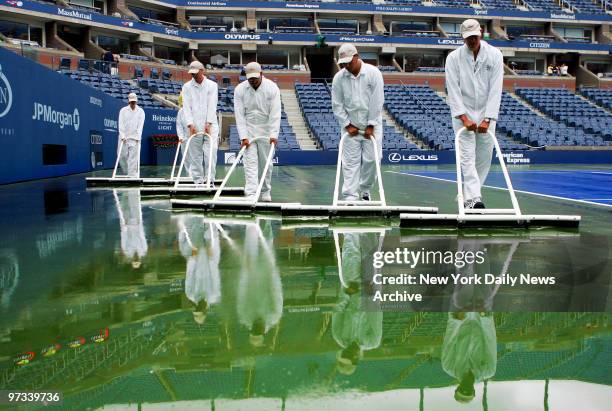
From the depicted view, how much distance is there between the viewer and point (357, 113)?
7.72m

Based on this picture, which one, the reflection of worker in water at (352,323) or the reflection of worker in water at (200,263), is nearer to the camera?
the reflection of worker in water at (352,323)

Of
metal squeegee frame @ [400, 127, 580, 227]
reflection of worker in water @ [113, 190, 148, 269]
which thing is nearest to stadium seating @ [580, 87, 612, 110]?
reflection of worker in water @ [113, 190, 148, 269]

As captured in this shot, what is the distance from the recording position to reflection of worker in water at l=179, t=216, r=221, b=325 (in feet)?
11.0

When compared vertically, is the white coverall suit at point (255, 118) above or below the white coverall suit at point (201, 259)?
above

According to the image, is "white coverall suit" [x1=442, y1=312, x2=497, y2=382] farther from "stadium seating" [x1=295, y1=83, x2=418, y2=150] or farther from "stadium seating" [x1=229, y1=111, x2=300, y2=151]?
"stadium seating" [x1=295, y1=83, x2=418, y2=150]

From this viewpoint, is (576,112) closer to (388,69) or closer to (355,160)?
(388,69)

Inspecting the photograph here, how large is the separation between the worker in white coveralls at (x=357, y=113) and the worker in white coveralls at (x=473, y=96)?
3.40 feet

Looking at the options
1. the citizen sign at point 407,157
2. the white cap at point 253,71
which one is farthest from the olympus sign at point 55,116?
the citizen sign at point 407,157

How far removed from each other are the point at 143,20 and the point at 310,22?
14.5 metres

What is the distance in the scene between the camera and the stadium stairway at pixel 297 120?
3640cm

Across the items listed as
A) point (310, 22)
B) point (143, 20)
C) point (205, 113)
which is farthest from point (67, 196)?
point (310, 22)

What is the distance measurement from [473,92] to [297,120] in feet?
111

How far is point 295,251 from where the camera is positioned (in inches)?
199

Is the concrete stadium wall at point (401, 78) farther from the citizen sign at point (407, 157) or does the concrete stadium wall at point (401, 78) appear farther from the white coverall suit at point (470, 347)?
the white coverall suit at point (470, 347)
